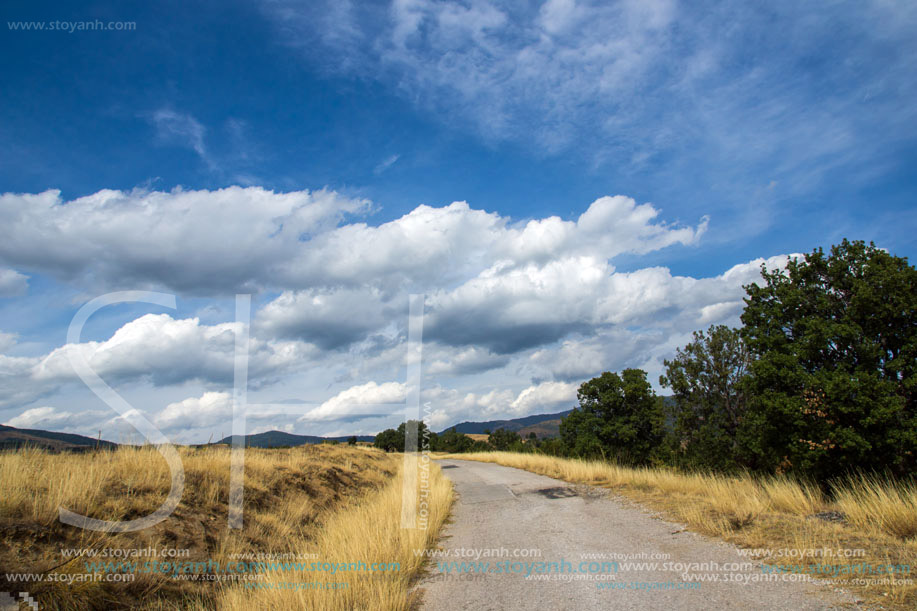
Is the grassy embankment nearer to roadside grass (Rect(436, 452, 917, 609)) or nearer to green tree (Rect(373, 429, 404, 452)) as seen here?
roadside grass (Rect(436, 452, 917, 609))

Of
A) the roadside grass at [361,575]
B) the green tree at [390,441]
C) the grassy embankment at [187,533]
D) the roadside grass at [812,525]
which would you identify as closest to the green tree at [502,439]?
the green tree at [390,441]

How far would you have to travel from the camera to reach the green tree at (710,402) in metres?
20.8

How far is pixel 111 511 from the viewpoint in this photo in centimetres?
686

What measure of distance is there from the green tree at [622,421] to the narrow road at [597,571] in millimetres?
17527

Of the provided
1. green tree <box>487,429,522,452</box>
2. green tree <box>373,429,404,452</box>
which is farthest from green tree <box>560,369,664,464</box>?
green tree <box>487,429,522,452</box>

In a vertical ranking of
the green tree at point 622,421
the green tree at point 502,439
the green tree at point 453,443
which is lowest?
the green tree at point 453,443

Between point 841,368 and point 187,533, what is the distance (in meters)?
15.7

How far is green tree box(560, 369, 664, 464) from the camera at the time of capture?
85.9 feet

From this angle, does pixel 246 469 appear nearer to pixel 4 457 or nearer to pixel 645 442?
pixel 4 457

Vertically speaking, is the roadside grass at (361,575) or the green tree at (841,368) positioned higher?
the green tree at (841,368)

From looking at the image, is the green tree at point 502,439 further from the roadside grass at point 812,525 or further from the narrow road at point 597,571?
the narrow road at point 597,571

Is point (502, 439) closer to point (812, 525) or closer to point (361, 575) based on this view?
point (812, 525)

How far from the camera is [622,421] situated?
26.5 m

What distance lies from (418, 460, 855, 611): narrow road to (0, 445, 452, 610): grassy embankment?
846 mm
